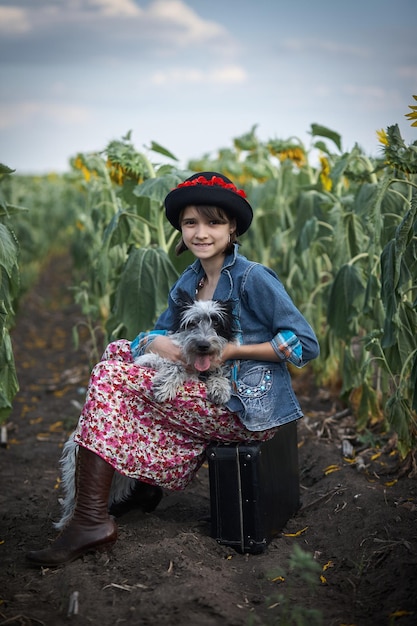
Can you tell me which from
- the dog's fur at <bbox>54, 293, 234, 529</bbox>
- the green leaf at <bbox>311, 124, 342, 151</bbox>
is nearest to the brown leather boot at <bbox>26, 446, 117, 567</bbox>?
the dog's fur at <bbox>54, 293, 234, 529</bbox>

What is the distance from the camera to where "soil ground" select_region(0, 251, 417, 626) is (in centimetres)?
240

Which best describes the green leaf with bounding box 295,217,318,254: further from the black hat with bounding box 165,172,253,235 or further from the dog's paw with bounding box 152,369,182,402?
the dog's paw with bounding box 152,369,182,402

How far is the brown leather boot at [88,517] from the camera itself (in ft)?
9.20

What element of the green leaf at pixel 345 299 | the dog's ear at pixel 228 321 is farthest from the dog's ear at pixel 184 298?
the green leaf at pixel 345 299

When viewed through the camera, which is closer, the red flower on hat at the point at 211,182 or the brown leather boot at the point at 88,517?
the brown leather boot at the point at 88,517

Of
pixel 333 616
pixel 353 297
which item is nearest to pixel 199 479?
pixel 353 297

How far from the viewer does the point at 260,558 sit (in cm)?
291

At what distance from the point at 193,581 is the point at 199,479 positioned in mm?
1465

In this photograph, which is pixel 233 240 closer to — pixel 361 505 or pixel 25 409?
pixel 361 505

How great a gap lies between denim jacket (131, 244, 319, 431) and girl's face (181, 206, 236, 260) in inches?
3.7

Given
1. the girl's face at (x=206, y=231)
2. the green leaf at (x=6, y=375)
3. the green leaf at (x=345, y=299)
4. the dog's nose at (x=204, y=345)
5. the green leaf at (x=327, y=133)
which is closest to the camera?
the dog's nose at (x=204, y=345)

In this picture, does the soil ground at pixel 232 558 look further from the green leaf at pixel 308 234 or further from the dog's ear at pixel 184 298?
the green leaf at pixel 308 234

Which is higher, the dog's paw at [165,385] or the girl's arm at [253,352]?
the girl's arm at [253,352]

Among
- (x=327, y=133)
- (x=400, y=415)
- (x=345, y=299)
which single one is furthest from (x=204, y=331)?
(x=327, y=133)
